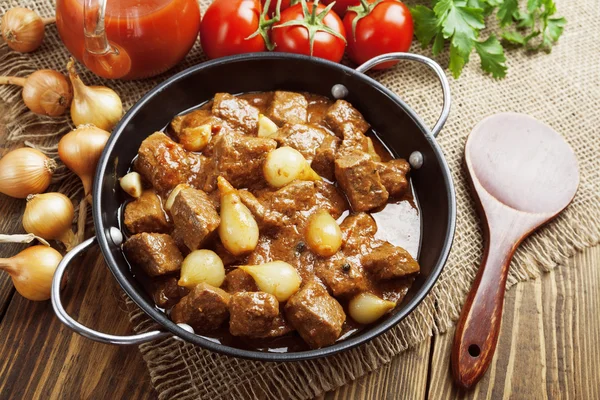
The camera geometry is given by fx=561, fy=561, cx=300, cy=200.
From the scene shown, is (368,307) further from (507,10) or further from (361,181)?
(507,10)

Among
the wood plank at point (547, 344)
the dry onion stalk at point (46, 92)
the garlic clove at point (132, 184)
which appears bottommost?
the wood plank at point (547, 344)

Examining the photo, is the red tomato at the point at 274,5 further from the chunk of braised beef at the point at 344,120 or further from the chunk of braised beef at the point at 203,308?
the chunk of braised beef at the point at 203,308

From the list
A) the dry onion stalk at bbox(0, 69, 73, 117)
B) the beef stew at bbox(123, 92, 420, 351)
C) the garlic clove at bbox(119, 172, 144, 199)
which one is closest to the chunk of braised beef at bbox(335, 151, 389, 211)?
the beef stew at bbox(123, 92, 420, 351)

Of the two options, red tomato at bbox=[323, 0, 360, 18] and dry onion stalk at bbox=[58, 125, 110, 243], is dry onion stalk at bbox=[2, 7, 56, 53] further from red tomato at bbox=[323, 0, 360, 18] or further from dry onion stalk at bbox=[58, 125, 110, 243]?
red tomato at bbox=[323, 0, 360, 18]

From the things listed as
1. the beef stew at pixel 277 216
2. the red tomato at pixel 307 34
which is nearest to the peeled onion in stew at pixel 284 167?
the beef stew at pixel 277 216

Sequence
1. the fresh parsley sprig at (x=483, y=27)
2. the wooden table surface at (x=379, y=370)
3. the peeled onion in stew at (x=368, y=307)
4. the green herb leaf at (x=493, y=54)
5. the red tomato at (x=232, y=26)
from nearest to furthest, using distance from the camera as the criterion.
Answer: the peeled onion in stew at (x=368, y=307), the wooden table surface at (x=379, y=370), the red tomato at (x=232, y=26), the fresh parsley sprig at (x=483, y=27), the green herb leaf at (x=493, y=54)
